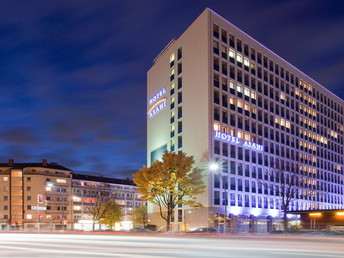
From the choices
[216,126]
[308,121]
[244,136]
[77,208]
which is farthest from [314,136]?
[77,208]

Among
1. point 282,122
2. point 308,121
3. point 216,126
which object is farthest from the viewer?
point 308,121

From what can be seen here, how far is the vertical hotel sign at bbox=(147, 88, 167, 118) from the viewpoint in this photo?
9294 cm

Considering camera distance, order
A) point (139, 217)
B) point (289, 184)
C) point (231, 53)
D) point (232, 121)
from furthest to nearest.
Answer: point (139, 217), point (231, 53), point (232, 121), point (289, 184)

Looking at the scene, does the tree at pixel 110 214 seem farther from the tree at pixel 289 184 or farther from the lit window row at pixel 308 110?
the lit window row at pixel 308 110

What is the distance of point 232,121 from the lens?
84438 mm

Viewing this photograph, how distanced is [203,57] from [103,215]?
5509 centimetres

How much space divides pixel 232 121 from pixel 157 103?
1958 cm

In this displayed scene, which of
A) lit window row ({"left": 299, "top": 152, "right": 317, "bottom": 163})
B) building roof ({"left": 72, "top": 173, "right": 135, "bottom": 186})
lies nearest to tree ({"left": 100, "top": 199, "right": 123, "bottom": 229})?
building roof ({"left": 72, "top": 173, "right": 135, "bottom": 186})

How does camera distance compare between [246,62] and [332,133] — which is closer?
[246,62]

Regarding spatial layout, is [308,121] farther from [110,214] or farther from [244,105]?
[110,214]

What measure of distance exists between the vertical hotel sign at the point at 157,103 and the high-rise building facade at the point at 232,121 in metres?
0.22

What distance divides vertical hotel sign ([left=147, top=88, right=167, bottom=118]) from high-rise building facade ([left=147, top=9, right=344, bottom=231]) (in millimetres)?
222

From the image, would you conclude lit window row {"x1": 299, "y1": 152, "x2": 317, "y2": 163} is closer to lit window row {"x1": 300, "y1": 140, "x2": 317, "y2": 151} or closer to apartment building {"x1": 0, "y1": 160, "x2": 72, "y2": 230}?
lit window row {"x1": 300, "y1": 140, "x2": 317, "y2": 151}

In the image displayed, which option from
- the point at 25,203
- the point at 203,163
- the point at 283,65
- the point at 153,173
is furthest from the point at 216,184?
the point at 25,203
